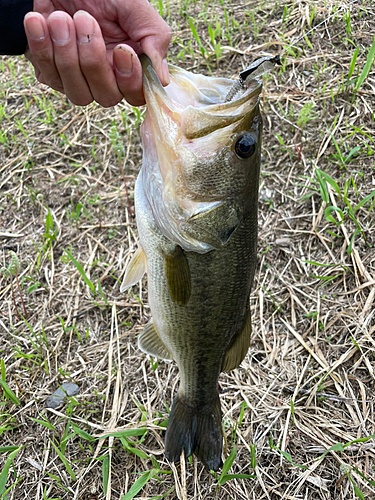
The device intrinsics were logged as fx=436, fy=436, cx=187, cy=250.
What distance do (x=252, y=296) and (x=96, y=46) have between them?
196 centimetres

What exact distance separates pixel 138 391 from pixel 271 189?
1.86 metres

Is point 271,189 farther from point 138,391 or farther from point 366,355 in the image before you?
point 138,391

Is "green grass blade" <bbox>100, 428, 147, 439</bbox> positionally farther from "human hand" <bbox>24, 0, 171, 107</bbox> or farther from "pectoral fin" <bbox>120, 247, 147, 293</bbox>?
"human hand" <bbox>24, 0, 171, 107</bbox>

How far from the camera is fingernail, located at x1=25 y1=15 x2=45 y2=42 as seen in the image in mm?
1640

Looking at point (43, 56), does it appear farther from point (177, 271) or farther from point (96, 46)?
point (177, 271)

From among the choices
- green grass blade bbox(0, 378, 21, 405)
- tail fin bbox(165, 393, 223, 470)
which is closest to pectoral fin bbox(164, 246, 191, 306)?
tail fin bbox(165, 393, 223, 470)

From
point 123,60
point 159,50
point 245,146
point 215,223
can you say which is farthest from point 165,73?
point 215,223

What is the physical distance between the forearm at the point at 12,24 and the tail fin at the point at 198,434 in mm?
1853

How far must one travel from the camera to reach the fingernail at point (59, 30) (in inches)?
65.8

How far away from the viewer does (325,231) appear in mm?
3227

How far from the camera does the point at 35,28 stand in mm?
1659

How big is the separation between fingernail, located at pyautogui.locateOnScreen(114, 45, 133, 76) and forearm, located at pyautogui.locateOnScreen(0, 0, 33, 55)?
1.80ft

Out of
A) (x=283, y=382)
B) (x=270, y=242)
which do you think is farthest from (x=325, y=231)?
(x=283, y=382)

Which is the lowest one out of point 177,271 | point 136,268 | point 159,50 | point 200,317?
point 200,317
